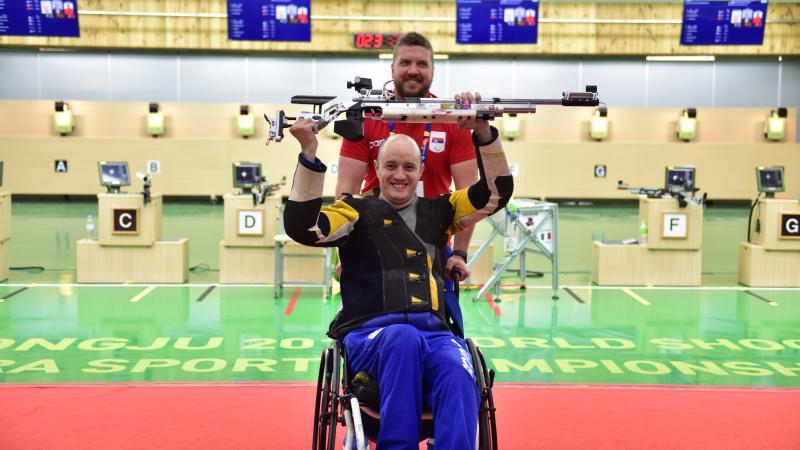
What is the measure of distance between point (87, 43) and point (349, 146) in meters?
14.4

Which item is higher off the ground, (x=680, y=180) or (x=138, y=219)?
(x=680, y=180)

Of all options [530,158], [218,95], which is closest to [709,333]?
[530,158]

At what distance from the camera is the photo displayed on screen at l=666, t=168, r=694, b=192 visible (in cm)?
823

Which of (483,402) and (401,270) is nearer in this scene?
(483,402)

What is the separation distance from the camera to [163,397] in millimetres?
4379

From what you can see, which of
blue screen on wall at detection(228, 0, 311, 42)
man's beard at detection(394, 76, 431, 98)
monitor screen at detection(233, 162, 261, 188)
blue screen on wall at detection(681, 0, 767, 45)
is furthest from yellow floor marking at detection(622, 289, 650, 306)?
blue screen on wall at detection(228, 0, 311, 42)

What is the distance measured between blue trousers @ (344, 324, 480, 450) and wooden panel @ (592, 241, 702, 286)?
568 cm

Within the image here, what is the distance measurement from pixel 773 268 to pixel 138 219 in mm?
5971

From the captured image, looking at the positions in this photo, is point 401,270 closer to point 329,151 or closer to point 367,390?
point 367,390

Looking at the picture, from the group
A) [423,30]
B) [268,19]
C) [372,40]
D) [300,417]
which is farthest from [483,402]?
[423,30]

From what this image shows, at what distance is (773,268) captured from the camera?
8.23 metres

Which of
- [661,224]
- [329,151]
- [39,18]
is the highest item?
[39,18]

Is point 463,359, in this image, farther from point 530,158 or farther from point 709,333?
point 530,158

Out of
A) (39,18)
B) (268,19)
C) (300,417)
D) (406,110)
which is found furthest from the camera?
(268,19)
